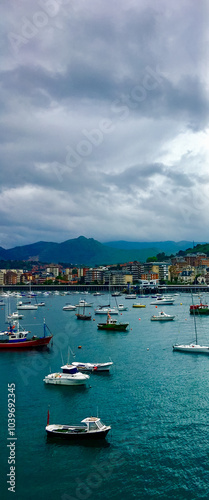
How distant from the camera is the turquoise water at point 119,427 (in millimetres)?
16812

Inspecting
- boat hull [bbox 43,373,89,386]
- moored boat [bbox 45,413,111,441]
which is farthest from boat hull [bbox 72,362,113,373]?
moored boat [bbox 45,413,111,441]

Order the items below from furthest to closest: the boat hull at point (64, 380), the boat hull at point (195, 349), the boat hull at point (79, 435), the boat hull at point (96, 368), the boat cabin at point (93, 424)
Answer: the boat hull at point (195, 349)
the boat hull at point (96, 368)
the boat hull at point (64, 380)
the boat cabin at point (93, 424)
the boat hull at point (79, 435)

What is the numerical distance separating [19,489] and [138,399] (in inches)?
447

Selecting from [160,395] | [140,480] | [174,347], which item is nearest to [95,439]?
[140,480]

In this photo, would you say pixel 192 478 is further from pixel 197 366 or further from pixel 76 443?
→ pixel 197 366

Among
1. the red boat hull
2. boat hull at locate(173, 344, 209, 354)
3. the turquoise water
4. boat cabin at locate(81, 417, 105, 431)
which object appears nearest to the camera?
the turquoise water

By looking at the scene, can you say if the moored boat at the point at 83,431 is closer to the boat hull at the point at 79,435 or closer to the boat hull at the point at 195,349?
the boat hull at the point at 79,435

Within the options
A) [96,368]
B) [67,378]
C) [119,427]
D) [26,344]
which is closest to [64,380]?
[67,378]

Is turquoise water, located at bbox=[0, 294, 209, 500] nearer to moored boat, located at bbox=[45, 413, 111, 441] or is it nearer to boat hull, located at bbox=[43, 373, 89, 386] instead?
moored boat, located at bbox=[45, 413, 111, 441]

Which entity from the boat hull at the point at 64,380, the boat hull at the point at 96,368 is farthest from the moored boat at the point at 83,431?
the boat hull at the point at 96,368

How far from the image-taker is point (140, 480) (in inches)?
674

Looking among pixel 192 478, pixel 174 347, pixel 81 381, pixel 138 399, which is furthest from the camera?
pixel 174 347

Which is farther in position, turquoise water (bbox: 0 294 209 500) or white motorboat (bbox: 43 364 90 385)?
white motorboat (bbox: 43 364 90 385)

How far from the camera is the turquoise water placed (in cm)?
1681
